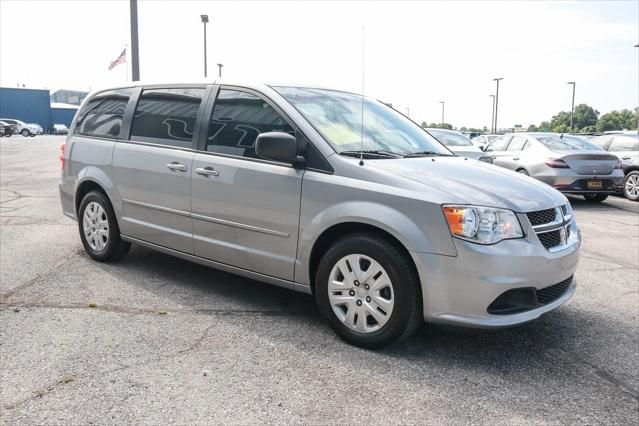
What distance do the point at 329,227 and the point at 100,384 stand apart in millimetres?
1622

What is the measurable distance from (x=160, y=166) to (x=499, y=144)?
32.0 feet

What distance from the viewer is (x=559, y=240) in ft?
11.5

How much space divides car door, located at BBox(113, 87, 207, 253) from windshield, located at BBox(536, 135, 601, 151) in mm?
8364

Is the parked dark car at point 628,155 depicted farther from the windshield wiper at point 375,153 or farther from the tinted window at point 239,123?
the tinted window at point 239,123

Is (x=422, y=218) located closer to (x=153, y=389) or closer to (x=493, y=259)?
(x=493, y=259)

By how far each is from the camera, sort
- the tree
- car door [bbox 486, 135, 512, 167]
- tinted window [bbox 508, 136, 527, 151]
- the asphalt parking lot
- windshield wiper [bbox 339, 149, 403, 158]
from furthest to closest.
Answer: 1. the tree
2. car door [bbox 486, 135, 512, 167]
3. tinted window [bbox 508, 136, 527, 151]
4. windshield wiper [bbox 339, 149, 403, 158]
5. the asphalt parking lot

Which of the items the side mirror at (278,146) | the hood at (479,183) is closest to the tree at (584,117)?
the hood at (479,183)

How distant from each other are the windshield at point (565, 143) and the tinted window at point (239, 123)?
8289 millimetres

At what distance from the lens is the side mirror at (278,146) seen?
362cm

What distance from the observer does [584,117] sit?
120500 mm

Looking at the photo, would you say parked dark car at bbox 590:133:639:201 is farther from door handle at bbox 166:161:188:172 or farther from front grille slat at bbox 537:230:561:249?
door handle at bbox 166:161:188:172

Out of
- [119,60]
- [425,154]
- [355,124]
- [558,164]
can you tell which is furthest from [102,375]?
[119,60]

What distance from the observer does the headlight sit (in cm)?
315

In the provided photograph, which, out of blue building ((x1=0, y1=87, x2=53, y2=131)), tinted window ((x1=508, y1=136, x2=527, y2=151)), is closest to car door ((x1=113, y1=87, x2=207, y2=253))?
tinted window ((x1=508, y1=136, x2=527, y2=151))
